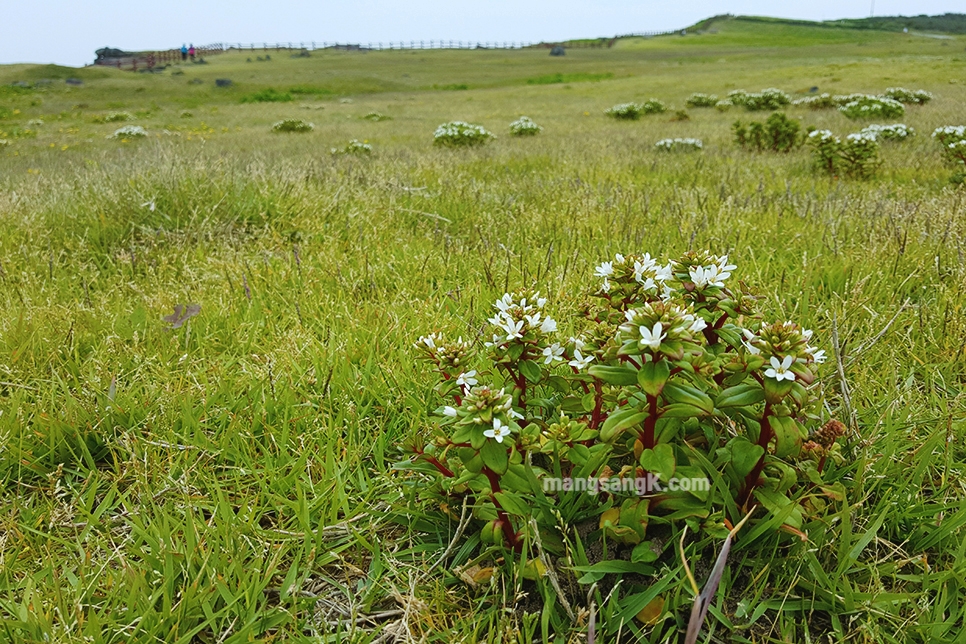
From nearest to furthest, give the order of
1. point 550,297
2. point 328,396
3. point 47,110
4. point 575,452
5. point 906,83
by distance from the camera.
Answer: point 575,452 < point 328,396 < point 550,297 < point 906,83 < point 47,110

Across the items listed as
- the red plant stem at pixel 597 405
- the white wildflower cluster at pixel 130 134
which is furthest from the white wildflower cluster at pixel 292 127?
the red plant stem at pixel 597 405

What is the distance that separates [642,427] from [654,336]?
0.46 meters

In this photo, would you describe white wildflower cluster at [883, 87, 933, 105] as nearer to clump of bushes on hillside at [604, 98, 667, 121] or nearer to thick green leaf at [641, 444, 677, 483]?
clump of bushes on hillside at [604, 98, 667, 121]

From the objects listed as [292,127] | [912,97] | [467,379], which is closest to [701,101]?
[912,97]

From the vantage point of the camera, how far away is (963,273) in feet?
10.3

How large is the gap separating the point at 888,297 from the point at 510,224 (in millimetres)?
2847

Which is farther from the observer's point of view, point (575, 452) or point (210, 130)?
point (210, 130)

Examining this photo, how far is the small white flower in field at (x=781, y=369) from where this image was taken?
4.74 feet

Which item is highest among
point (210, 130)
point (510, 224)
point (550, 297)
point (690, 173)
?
point (210, 130)

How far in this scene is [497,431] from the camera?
1551 millimetres

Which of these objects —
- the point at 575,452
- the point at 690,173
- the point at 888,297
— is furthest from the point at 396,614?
the point at 690,173

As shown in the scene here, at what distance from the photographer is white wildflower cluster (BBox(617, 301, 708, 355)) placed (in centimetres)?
145

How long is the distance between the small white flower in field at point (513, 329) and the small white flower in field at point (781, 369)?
71cm

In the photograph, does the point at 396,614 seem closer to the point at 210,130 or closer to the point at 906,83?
the point at 210,130
